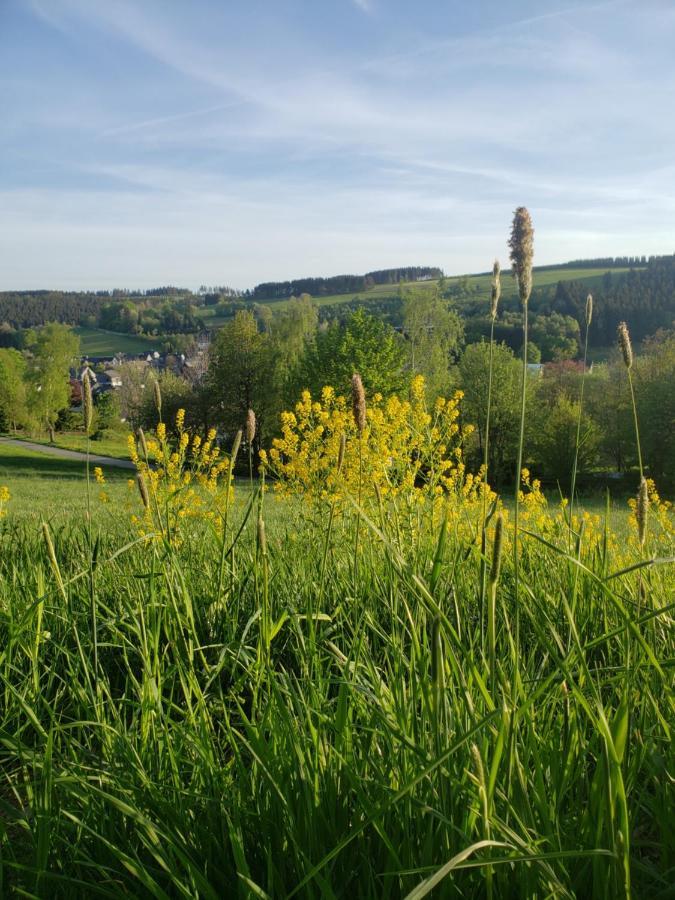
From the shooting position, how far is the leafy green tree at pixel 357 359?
33.3 m

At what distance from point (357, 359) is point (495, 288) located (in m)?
32.5

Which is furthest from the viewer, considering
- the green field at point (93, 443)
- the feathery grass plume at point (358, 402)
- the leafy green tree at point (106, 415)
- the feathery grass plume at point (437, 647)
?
the leafy green tree at point (106, 415)

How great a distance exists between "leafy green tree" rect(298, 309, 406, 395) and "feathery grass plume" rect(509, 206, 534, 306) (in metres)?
30.6

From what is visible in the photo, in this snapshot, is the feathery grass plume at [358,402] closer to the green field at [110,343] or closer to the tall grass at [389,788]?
the tall grass at [389,788]

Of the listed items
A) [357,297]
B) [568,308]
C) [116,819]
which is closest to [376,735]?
[116,819]

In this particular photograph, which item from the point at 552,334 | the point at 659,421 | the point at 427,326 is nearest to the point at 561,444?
the point at 659,421

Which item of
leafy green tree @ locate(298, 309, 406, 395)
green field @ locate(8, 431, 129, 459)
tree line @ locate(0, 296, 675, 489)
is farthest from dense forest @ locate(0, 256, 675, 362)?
green field @ locate(8, 431, 129, 459)

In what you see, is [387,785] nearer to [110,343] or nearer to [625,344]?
[625,344]

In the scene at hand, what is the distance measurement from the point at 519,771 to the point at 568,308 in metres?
82.9

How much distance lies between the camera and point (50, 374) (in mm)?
50844

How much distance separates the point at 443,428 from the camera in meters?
5.21

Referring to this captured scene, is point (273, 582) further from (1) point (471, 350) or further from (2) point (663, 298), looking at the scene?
(2) point (663, 298)

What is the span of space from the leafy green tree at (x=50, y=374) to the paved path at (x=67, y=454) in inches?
82.6

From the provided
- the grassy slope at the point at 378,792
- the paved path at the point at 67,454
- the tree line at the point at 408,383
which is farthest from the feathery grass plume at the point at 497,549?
the paved path at the point at 67,454
